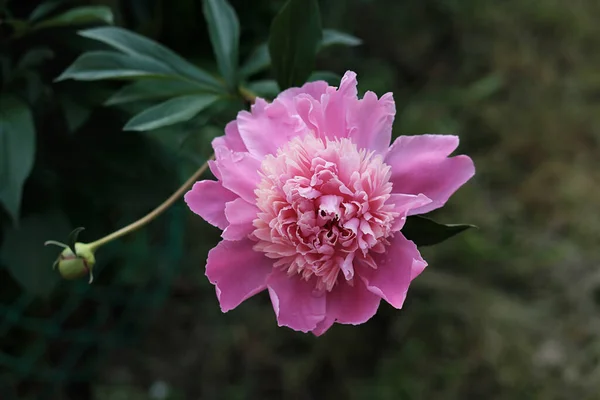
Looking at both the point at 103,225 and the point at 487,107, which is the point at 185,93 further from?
the point at 487,107

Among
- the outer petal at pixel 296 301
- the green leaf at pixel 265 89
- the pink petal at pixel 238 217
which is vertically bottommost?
the green leaf at pixel 265 89

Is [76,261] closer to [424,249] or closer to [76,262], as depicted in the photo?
[76,262]

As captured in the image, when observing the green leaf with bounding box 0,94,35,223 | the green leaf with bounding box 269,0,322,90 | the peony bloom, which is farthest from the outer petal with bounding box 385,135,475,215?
the green leaf with bounding box 0,94,35,223

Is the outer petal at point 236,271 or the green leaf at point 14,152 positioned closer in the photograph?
the outer petal at point 236,271

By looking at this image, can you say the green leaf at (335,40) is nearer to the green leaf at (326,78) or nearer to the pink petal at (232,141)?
the green leaf at (326,78)

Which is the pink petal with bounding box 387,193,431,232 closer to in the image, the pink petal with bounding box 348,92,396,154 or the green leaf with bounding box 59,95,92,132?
Result: the pink petal with bounding box 348,92,396,154

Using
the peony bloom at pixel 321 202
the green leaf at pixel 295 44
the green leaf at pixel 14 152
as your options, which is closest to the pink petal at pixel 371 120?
the peony bloom at pixel 321 202
